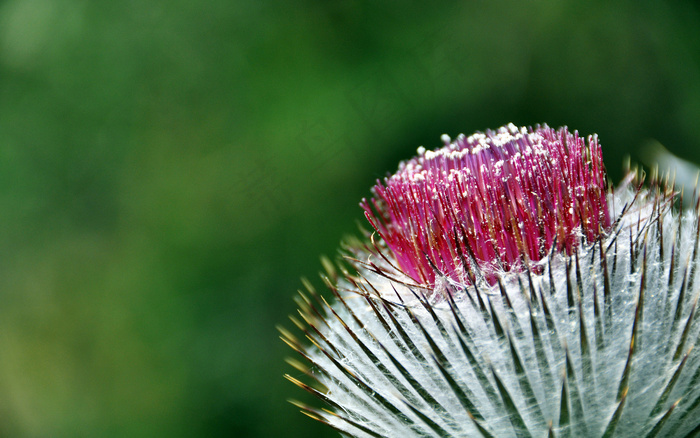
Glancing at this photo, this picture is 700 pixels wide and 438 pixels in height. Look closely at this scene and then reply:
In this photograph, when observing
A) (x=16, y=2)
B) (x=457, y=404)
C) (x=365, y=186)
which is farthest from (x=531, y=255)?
(x=16, y=2)

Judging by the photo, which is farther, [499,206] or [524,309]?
[499,206]

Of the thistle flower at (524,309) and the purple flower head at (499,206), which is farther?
the purple flower head at (499,206)

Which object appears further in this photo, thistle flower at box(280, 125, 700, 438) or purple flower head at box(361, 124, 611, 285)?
purple flower head at box(361, 124, 611, 285)

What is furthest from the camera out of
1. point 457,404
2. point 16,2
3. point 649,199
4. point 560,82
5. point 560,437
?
point 16,2

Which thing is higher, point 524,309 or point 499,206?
point 499,206

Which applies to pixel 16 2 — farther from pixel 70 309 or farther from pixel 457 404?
pixel 457 404
